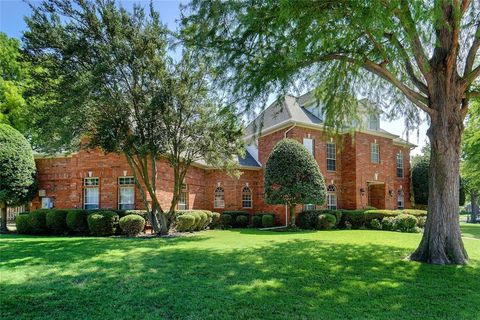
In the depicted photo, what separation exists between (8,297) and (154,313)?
2.35 metres

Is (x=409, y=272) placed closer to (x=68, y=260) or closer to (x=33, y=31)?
(x=68, y=260)

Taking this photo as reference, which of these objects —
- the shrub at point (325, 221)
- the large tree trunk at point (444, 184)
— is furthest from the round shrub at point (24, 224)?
the large tree trunk at point (444, 184)

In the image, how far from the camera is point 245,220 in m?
20.1

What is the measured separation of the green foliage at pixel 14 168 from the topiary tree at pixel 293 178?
1219cm

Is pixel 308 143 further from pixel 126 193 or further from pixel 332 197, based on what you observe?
pixel 126 193

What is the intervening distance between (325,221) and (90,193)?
41.4ft

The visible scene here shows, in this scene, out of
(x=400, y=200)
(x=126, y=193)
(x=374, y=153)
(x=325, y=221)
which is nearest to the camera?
(x=126, y=193)

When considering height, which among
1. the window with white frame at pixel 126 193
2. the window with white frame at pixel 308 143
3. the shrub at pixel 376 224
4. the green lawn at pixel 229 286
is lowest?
the shrub at pixel 376 224

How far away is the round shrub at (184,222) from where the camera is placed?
15539 millimetres

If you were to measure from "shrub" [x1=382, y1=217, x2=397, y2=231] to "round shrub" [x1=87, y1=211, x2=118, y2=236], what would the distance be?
14.0 meters

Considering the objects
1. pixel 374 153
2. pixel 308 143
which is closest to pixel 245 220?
pixel 308 143

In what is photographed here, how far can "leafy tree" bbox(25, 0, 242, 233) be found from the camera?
11.3 metres

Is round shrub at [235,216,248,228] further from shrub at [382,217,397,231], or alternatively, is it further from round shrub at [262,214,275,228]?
shrub at [382,217,397,231]

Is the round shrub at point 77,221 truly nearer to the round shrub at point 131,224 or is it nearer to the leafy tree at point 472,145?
the round shrub at point 131,224
